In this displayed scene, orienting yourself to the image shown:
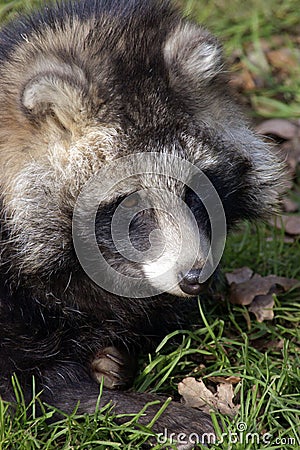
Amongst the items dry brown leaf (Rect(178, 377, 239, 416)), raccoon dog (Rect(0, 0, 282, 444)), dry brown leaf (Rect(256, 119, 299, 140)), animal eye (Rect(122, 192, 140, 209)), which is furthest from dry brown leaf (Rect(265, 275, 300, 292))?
dry brown leaf (Rect(256, 119, 299, 140))

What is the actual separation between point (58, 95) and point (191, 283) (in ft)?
3.62

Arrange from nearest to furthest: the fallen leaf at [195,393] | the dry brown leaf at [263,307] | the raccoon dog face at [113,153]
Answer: the raccoon dog face at [113,153] < the fallen leaf at [195,393] < the dry brown leaf at [263,307]

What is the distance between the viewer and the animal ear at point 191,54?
4.17m

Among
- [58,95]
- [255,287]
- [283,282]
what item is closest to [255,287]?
[255,287]

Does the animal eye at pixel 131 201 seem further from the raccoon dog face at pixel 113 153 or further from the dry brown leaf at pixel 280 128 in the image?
the dry brown leaf at pixel 280 128

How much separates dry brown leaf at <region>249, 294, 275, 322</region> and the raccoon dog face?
0.93 meters

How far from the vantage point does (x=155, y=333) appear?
4828 millimetres

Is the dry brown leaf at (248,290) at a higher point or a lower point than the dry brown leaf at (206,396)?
higher

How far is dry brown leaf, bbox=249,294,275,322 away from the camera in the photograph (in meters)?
5.02

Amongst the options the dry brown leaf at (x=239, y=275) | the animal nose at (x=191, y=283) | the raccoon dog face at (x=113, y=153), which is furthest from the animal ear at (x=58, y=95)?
the dry brown leaf at (x=239, y=275)

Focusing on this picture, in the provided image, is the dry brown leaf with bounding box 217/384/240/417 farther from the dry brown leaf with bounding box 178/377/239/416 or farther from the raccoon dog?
the raccoon dog

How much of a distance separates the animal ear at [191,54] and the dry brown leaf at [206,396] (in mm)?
1659

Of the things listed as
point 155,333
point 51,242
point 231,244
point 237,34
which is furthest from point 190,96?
point 237,34

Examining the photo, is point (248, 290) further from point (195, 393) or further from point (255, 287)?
point (195, 393)
